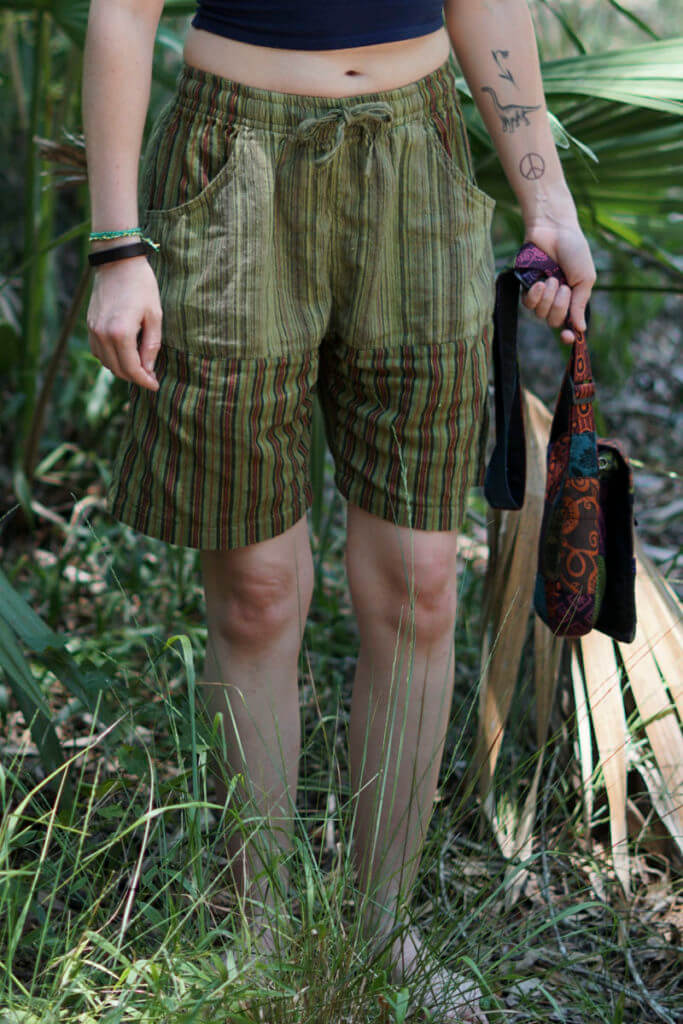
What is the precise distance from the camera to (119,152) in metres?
0.96

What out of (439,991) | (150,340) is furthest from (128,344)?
(439,991)

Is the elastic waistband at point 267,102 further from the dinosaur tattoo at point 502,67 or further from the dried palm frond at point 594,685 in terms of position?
the dried palm frond at point 594,685

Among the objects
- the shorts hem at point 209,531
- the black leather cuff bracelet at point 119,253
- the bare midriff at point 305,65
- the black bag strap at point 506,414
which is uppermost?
the bare midriff at point 305,65

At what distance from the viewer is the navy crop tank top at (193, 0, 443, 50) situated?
958mm

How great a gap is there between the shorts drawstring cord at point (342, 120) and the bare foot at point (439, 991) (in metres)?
0.73

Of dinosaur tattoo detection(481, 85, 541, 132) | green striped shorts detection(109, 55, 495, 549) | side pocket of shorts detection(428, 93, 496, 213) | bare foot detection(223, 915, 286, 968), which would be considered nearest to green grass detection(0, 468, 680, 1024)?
bare foot detection(223, 915, 286, 968)

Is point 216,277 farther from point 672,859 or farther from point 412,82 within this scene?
point 672,859

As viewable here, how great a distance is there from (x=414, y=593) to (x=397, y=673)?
0.10 m

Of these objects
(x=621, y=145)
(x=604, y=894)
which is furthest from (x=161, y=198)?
(x=604, y=894)

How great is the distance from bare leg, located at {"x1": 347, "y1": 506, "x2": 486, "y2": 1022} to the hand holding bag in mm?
130

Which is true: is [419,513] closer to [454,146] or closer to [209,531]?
[209,531]

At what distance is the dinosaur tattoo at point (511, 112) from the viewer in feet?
3.71

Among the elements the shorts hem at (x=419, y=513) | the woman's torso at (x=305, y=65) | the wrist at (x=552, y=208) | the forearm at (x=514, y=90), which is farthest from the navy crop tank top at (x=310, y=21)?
the shorts hem at (x=419, y=513)

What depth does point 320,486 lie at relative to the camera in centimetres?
177
